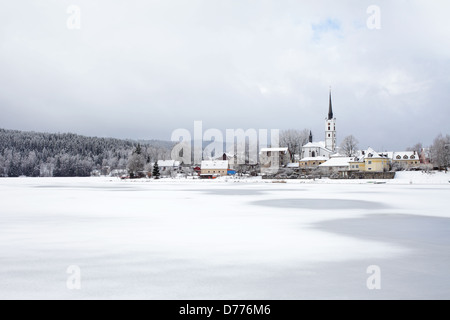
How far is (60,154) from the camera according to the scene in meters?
130

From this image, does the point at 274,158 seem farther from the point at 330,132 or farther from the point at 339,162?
the point at 330,132

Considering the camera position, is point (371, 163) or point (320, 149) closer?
point (371, 163)

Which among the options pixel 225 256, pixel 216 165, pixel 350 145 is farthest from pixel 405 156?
pixel 225 256

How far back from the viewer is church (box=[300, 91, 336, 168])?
291 ft

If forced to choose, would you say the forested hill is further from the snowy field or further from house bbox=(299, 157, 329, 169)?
the snowy field

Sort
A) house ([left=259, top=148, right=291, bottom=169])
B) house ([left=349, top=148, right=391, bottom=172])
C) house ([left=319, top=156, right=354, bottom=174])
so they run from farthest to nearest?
1. house ([left=259, top=148, right=291, bottom=169])
2. house ([left=319, top=156, right=354, bottom=174])
3. house ([left=349, top=148, right=391, bottom=172])

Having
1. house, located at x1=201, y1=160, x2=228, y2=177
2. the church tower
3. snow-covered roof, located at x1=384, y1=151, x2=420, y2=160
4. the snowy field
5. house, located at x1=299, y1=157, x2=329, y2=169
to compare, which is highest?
the church tower

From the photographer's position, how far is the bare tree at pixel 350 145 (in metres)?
84.8

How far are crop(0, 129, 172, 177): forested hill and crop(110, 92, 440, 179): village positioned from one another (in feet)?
84.3

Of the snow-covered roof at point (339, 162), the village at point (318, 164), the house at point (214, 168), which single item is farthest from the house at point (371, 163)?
the house at point (214, 168)

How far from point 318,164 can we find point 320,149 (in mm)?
8572

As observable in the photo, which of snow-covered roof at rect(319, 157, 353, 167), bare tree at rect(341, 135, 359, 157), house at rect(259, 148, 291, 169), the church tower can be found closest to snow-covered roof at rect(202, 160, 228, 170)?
house at rect(259, 148, 291, 169)

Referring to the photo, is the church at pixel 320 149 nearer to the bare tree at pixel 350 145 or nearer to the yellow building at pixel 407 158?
the bare tree at pixel 350 145
